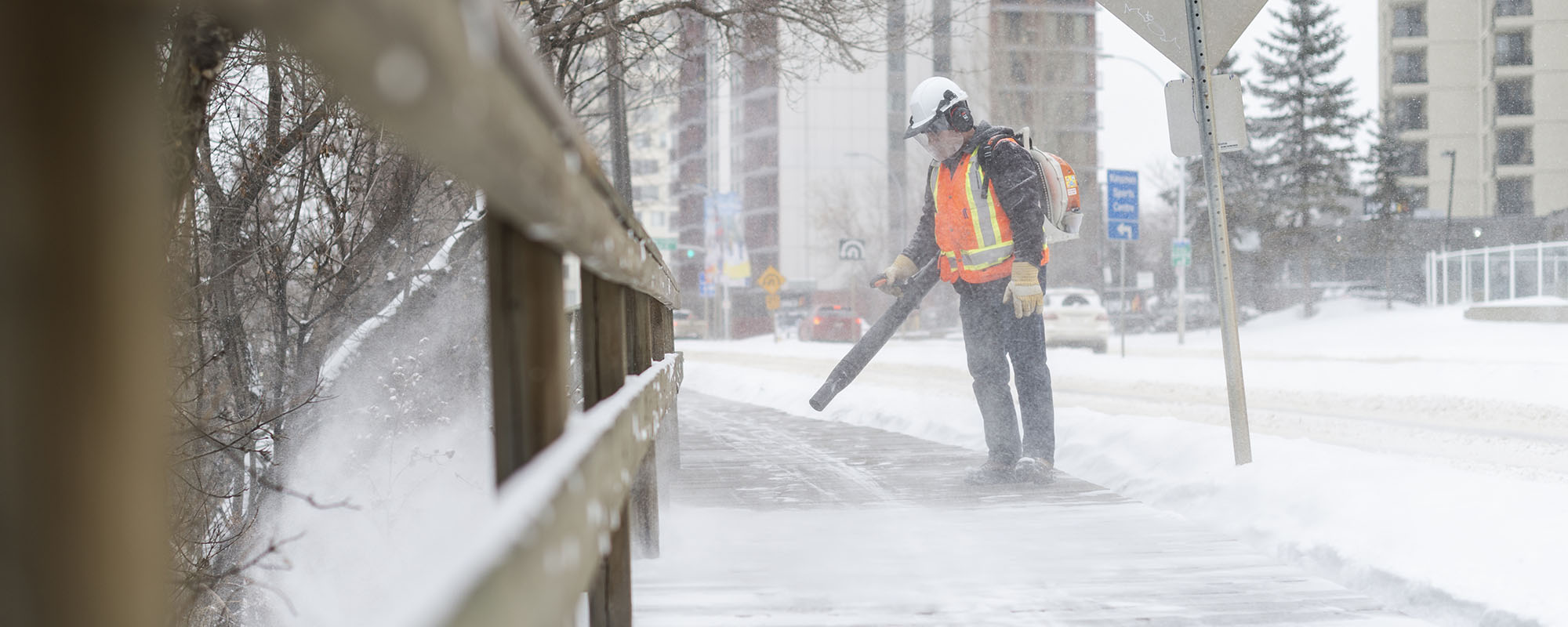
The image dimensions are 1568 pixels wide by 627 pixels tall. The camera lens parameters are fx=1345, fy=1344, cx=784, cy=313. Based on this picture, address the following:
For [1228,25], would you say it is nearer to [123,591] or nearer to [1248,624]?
[1248,624]

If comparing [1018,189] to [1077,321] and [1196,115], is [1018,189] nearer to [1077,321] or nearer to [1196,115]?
[1196,115]

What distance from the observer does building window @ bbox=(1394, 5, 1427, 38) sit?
189ft

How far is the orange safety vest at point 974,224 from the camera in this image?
609 cm

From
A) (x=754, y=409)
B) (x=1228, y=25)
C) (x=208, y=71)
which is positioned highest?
(x=1228, y=25)

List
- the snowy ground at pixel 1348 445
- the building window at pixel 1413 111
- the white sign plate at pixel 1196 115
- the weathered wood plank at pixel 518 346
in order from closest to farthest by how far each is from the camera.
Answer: the weathered wood plank at pixel 518 346 → the snowy ground at pixel 1348 445 → the white sign plate at pixel 1196 115 → the building window at pixel 1413 111

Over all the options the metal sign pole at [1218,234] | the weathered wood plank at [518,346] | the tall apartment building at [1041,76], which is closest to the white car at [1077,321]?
the tall apartment building at [1041,76]

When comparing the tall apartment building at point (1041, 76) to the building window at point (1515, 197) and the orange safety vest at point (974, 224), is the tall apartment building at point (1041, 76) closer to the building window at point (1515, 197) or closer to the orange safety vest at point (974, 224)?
the orange safety vest at point (974, 224)

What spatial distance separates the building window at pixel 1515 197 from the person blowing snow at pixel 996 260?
57972 mm

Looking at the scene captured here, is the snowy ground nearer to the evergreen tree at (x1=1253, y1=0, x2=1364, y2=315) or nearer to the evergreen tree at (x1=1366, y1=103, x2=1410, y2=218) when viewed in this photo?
the evergreen tree at (x1=1253, y1=0, x2=1364, y2=315)

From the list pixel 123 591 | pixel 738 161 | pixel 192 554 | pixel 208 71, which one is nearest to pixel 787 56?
pixel 192 554

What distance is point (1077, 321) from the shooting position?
28.4 m

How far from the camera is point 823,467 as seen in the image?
6793mm

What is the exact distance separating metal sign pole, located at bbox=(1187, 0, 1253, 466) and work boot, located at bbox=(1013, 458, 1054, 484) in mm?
829

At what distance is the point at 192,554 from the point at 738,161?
7840 cm
